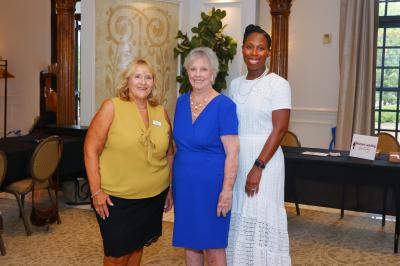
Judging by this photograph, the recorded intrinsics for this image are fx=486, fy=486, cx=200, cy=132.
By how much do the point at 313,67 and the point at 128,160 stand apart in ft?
18.0

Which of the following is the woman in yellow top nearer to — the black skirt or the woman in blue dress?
the black skirt

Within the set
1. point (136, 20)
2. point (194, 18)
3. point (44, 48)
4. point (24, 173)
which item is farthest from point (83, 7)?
point (44, 48)

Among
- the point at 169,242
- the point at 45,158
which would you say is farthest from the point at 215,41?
the point at 169,242

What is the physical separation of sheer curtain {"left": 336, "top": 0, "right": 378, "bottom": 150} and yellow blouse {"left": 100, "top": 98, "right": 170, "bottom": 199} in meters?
5.08

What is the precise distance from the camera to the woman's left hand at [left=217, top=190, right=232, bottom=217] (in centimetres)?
255

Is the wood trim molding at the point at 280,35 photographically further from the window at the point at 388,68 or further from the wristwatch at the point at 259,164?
the wristwatch at the point at 259,164

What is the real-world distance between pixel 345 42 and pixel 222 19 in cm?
181

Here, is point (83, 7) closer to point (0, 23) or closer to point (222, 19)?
point (222, 19)

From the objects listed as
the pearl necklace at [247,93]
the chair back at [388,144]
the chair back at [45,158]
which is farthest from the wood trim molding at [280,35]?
the pearl necklace at [247,93]

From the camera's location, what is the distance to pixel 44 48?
34.5 feet

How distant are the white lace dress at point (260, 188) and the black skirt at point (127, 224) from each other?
494 mm

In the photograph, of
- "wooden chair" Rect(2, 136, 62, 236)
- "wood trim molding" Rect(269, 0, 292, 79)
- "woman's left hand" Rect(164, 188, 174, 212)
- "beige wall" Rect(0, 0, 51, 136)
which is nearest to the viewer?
"woman's left hand" Rect(164, 188, 174, 212)

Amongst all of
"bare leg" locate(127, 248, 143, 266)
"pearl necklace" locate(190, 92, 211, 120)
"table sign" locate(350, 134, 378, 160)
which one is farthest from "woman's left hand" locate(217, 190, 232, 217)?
"table sign" locate(350, 134, 378, 160)

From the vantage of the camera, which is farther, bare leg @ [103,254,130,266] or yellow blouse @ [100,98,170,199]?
bare leg @ [103,254,130,266]
